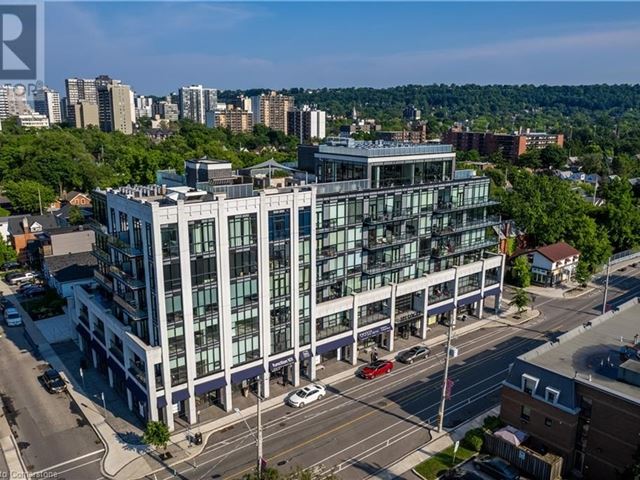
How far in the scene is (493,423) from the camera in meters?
43.1

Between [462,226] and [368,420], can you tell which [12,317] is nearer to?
[368,420]

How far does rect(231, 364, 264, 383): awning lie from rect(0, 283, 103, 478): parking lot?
12.5 m

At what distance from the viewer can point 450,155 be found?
6397cm

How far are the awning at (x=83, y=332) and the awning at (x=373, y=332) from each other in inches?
1192

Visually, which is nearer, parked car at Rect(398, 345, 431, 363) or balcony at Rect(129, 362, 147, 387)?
balcony at Rect(129, 362, 147, 387)

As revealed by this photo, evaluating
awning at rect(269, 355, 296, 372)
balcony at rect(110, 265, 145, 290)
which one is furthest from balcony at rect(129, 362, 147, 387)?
awning at rect(269, 355, 296, 372)

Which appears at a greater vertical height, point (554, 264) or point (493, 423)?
point (554, 264)

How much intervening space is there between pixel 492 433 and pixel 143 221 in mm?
33988

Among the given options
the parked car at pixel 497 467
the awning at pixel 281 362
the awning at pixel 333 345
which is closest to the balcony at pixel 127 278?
the awning at pixel 281 362

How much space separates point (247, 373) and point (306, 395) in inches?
249

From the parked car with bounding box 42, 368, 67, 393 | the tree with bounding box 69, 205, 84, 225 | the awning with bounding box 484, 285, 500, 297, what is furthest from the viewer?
the tree with bounding box 69, 205, 84, 225

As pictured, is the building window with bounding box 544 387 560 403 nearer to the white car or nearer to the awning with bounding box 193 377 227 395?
the white car

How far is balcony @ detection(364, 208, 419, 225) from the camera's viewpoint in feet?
183

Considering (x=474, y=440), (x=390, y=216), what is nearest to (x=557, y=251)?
(x=390, y=216)
